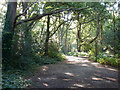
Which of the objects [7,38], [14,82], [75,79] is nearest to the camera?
[14,82]

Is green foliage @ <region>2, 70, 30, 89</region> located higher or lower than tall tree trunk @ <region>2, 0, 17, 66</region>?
lower

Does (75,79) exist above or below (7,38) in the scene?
below

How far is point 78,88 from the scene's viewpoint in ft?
14.3

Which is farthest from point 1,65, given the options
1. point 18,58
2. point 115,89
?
point 115,89

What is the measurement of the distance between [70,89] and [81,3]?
8.45m

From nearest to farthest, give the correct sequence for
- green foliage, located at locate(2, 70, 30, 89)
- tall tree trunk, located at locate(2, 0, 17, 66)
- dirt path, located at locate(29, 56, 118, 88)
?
green foliage, located at locate(2, 70, 30, 89) < dirt path, located at locate(29, 56, 118, 88) < tall tree trunk, located at locate(2, 0, 17, 66)

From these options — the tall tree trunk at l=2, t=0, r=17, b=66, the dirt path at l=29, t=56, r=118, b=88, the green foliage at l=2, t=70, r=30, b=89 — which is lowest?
the dirt path at l=29, t=56, r=118, b=88

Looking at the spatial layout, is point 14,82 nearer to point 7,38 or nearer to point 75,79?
point 75,79

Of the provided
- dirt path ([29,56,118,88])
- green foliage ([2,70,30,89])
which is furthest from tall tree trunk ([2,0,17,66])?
green foliage ([2,70,30,89])

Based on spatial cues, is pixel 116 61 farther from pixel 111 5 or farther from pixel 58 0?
pixel 58 0

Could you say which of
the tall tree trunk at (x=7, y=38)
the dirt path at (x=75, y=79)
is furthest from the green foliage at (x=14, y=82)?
the tall tree trunk at (x=7, y=38)

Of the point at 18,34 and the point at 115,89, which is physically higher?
the point at 18,34

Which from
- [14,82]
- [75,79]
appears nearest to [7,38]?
[14,82]

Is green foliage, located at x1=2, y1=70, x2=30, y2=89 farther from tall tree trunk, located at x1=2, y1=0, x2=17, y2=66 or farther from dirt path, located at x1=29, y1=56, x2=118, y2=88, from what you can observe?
tall tree trunk, located at x1=2, y1=0, x2=17, y2=66
